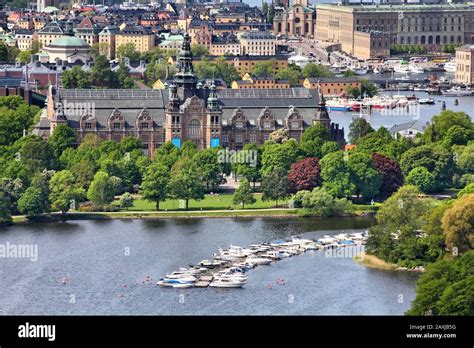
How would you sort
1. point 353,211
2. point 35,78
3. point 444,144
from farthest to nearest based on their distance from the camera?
point 35,78, point 444,144, point 353,211

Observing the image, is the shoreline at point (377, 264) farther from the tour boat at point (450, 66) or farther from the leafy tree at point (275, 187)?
the tour boat at point (450, 66)

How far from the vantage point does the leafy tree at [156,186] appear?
152 ft

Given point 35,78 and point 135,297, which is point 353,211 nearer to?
point 135,297

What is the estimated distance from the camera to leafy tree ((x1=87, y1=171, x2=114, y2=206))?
46156 mm

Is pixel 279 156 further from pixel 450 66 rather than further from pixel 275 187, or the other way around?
pixel 450 66

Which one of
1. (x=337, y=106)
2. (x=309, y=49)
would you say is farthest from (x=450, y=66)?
(x=337, y=106)

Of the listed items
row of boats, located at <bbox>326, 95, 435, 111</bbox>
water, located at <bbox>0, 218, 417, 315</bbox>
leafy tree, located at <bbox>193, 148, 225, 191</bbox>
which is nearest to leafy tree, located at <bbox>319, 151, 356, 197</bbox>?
water, located at <bbox>0, 218, 417, 315</bbox>

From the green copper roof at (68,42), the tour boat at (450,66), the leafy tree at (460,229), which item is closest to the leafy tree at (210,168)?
the leafy tree at (460,229)

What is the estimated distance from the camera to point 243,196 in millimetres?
45812

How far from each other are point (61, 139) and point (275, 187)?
36.7ft

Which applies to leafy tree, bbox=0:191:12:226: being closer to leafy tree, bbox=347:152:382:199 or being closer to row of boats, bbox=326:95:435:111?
leafy tree, bbox=347:152:382:199
